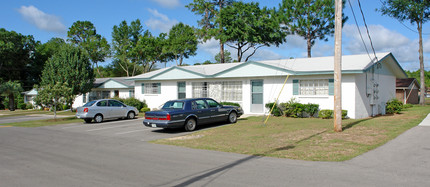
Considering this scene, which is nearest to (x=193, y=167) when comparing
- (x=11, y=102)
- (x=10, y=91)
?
(x=10, y=91)

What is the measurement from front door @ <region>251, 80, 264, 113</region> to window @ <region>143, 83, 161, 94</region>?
343 inches

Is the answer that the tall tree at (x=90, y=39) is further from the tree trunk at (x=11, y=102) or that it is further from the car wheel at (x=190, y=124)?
the car wheel at (x=190, y=124)

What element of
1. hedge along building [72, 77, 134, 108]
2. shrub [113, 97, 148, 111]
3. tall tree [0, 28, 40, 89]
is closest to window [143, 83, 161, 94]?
shrub [113, 97, 148, 111]

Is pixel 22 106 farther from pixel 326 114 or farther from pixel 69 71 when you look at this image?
pixel 326 114

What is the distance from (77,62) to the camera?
28906mm

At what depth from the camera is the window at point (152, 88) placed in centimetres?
2497

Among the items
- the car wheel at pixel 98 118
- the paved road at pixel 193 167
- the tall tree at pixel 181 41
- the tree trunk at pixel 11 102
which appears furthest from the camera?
the tall tree at pixel 181 41

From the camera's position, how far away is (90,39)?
184 feet

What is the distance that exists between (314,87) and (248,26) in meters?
20.6

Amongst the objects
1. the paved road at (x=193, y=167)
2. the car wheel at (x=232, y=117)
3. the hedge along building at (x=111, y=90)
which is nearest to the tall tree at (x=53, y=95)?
the hedge along building at (x=111, y=90)

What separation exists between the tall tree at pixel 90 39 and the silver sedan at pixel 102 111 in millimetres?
38873

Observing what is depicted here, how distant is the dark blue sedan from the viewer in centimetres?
1275

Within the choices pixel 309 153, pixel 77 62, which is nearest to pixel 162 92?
pixel 77 62

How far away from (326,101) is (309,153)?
9.51m
